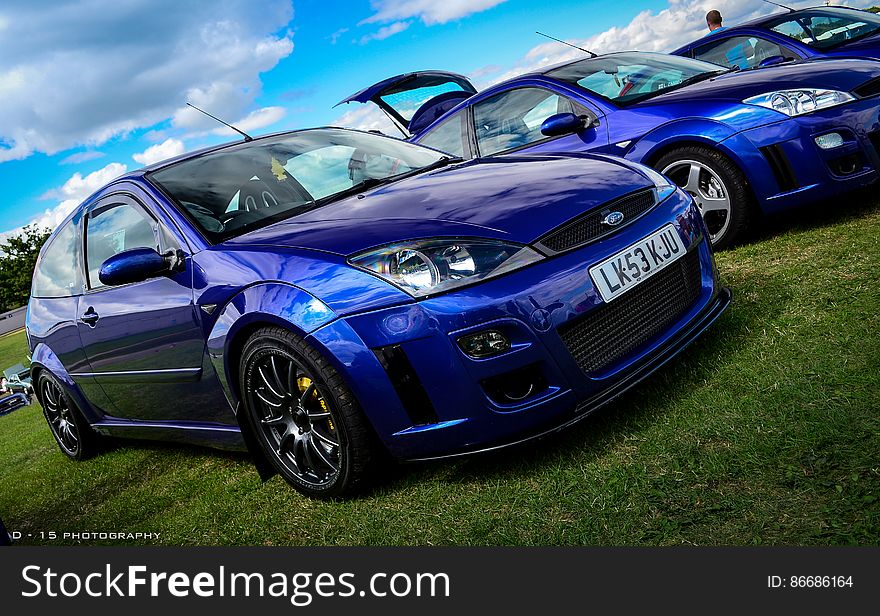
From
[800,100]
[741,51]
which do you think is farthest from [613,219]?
[741,51]

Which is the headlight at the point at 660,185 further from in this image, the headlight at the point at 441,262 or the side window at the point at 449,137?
the side window at the point at 449,137

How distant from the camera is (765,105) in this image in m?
4.91

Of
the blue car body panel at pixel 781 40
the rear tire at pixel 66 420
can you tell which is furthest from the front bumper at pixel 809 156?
the rear tire at pixel 66 420

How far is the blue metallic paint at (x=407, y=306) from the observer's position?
111 inches

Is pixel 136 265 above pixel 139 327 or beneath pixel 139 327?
above

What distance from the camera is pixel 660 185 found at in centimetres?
361

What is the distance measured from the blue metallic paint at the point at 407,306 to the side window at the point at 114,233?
100mm

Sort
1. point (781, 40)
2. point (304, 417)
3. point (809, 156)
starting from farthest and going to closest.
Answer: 1. point (781, 40)
2. point (809, 156)
3. point (304, 417)

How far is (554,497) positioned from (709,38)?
23.1 feet

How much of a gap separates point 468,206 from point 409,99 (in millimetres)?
5486

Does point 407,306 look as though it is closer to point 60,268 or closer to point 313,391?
point 313,391

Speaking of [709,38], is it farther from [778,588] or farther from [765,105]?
[778,588]

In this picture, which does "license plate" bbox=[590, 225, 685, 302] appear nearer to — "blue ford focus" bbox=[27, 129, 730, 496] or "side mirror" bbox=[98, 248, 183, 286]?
"blue ford focus" bbox=[27, 129, 730, 496]

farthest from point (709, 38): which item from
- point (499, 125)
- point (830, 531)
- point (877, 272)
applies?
point (830, 531)
